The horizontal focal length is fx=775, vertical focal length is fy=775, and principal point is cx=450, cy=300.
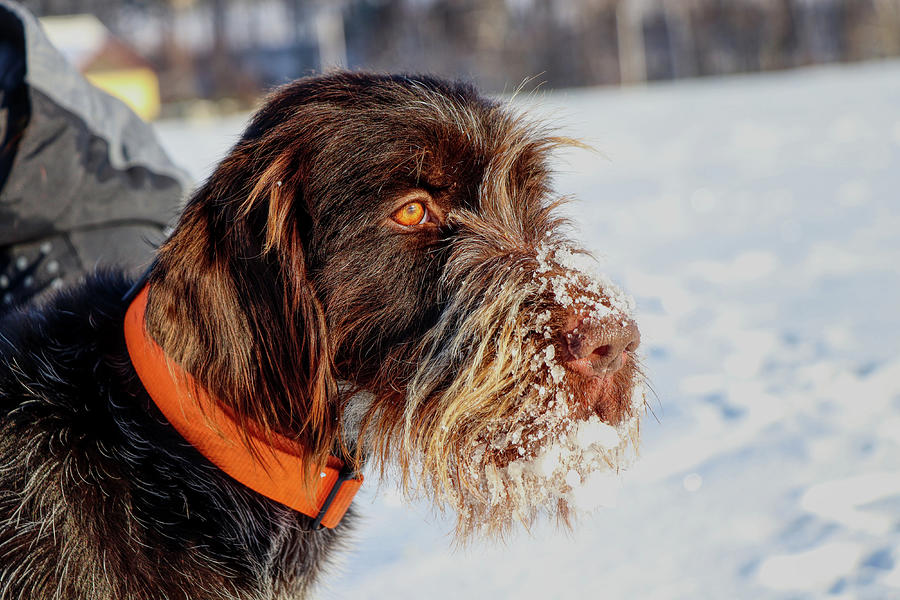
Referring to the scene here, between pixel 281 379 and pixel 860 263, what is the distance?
505 centimetres

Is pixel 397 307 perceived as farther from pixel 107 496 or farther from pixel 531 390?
pixel 107 496

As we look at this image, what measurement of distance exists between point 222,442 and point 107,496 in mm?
239

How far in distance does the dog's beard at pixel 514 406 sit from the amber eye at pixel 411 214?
169 mm

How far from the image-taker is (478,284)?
1.64m

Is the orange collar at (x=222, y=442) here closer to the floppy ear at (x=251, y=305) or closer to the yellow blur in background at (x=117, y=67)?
the floppy ear at (x=251, y=305)

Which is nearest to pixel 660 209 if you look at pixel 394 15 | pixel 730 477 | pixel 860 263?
pixel 860 263

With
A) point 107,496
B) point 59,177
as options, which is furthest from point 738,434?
point 59,177

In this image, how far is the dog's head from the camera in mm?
1532

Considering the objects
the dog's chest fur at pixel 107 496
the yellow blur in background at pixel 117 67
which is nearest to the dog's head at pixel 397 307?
the dog's chest fur at pixel 107 496

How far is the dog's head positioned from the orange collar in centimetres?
3

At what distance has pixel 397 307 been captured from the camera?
1.65 metres

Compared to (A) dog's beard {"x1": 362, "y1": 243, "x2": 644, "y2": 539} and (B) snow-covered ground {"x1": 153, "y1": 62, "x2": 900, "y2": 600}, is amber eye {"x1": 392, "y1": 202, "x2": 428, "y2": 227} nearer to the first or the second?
(A) dog's beard {"x1": 362, "y1": 243, "x2": 644, "y2": 539}

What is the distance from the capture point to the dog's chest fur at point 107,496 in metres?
1.46

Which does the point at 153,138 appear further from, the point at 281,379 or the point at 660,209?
the point at 660,209
